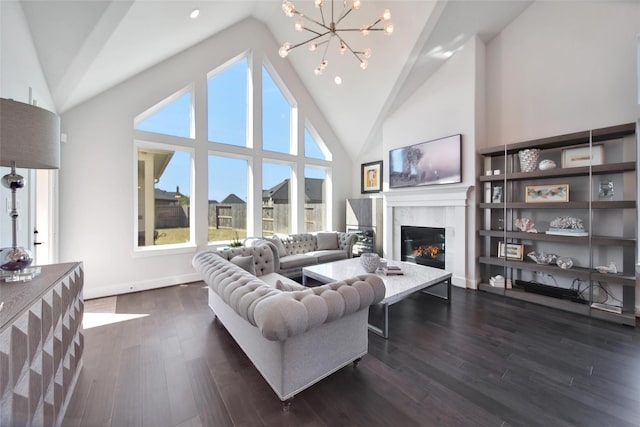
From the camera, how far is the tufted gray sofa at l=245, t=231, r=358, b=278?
415 centimetres

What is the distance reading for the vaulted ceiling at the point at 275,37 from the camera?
2.38 meters

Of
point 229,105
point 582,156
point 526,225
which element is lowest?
point 526,225

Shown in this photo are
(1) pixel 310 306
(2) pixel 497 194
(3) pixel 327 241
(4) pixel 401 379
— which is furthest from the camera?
(3) pixel 327 241

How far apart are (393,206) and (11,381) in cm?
502

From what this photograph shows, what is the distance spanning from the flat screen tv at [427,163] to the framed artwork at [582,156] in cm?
124

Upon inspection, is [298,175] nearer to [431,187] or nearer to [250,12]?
[431,187]

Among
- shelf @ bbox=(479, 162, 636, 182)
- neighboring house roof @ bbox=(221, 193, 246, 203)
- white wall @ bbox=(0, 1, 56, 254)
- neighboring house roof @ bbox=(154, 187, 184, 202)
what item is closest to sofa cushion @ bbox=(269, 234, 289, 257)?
neighboring house roof @ bbox=(221, 193, 246, 203)

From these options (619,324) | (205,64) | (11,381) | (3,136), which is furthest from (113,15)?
(619,324)

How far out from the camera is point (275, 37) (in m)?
5.30

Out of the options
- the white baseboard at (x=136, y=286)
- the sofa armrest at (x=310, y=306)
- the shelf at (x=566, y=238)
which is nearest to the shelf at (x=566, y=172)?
the shelf at (x=566, y=238)

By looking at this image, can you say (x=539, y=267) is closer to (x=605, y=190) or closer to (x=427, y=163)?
(x=605, y=190)

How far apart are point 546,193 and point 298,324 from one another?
12.7 ft

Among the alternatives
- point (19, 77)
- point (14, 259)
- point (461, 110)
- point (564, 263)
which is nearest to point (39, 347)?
point (14, 259)

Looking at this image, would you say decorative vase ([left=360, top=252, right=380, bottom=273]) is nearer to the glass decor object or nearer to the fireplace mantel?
the fireplace mantel
